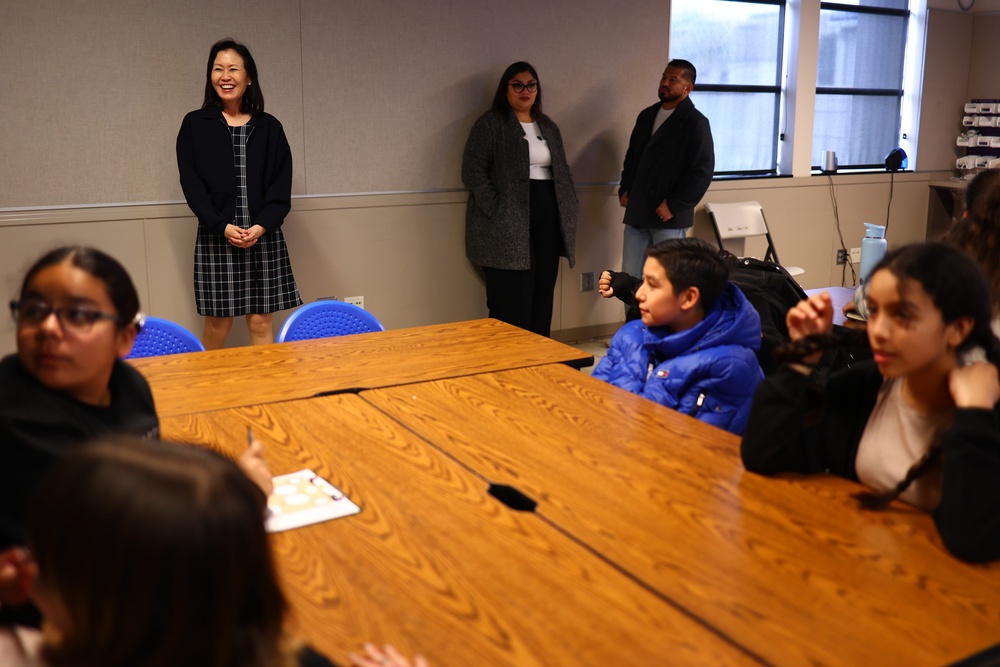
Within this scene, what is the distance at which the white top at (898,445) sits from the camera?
5.26 feet

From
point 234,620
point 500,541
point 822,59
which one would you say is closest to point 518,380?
point 500,541

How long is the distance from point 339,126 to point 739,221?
9.10ft

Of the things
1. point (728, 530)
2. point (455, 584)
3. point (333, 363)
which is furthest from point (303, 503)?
point (333, 363)

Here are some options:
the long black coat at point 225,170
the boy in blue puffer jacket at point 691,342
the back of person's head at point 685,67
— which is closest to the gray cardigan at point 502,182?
the back of person's head at point 685,67

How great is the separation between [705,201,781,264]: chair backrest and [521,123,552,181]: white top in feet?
4.85

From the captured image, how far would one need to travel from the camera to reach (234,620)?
80 cm

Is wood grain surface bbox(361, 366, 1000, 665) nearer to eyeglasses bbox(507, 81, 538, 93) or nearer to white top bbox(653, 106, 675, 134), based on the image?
eyeglasses bbox(507, 81, 538, 93)

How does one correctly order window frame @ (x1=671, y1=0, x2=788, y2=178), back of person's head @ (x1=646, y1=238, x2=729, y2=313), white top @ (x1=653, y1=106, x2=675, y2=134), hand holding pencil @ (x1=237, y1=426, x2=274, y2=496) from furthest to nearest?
1. window frame @ (x1=671, y1=0, x2=788, y2=178)
2. white top @ (x1=653, y1=106, x2=675, y2=134)
3. back of person's head @ (x1=646, y1=238, x2=729, y2=313)
4. hand holding pencil @ (x1=237, y1=426, x2=274, y2=496)

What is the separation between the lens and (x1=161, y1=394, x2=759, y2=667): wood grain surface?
3.92ft

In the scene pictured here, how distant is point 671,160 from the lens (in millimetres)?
5332

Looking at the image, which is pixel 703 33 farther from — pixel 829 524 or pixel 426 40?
pixel 829 524

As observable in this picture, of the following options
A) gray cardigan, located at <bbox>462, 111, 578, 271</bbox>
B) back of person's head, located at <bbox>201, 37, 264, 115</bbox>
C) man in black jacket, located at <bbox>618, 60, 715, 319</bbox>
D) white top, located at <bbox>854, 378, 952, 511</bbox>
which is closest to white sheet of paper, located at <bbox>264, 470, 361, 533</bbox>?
white top, located at <bbox>854, 378, 952, 511</bbox>

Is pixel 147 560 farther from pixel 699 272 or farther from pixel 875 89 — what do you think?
pixel 875 89

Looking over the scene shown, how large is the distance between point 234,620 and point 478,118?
4591 mm
